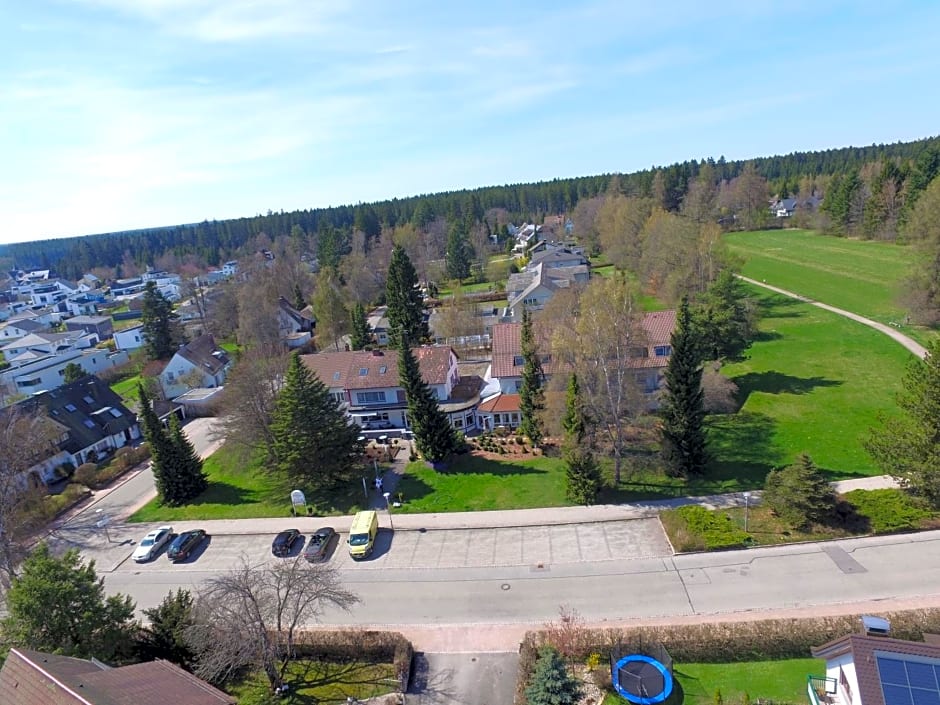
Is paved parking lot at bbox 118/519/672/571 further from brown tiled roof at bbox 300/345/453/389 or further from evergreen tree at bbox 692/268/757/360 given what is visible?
evergreen tree at bbox 692/268/757/360

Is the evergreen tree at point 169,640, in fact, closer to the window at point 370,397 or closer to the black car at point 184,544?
the black car at point 184,544

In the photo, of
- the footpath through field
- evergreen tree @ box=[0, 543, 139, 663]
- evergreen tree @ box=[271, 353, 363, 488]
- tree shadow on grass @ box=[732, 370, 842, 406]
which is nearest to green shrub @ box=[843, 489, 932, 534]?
tree shadow on grass @ box=[732, 370, 842, 406]

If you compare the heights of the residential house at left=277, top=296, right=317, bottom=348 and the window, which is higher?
the residential house at left=277, top=296, right=317, bottom=348

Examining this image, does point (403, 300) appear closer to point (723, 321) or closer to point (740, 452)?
point (723, 321)

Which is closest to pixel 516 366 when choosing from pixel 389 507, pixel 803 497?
pixel 389 507

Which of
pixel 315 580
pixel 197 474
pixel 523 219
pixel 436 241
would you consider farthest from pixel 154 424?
pixel 523 219

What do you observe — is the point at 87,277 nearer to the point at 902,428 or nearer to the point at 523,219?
the point at 523,219

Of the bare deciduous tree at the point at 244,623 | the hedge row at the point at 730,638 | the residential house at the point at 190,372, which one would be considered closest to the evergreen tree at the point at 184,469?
the bare deciduous tree at the point at 244,623
